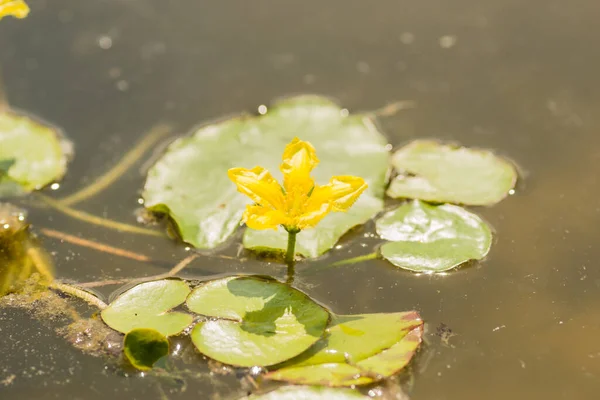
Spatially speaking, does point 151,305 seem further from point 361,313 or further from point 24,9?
point 24,9

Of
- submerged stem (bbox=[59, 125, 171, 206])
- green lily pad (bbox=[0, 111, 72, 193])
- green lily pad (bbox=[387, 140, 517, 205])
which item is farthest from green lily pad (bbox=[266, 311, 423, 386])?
green lily pad (bbox=[0, 111, 72, 193])

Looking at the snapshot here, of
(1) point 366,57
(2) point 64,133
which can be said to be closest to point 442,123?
(1) point 366,57

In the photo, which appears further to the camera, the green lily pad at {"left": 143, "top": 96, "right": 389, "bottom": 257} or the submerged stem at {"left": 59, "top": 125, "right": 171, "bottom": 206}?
the submerged stem at {"left": 59, "top": 125, "right": 171, "bottom": 206}

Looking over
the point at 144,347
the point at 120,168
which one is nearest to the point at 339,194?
the point at 144,347

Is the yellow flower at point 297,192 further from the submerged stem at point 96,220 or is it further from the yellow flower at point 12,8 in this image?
the yellow flower at point 12,8

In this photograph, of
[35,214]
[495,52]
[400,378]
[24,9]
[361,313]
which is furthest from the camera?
[495,52]

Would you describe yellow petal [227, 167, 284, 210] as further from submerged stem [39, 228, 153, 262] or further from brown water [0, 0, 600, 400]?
submerged stem [39, 228, 153, 262]

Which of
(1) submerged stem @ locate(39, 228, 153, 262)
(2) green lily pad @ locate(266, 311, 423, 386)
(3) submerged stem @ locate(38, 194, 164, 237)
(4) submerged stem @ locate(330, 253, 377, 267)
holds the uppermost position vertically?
(3) submerged stem @ locate(38, 194, 164, 237)

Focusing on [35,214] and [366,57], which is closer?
[35,214]

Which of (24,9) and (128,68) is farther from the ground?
(24,9)
